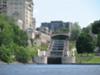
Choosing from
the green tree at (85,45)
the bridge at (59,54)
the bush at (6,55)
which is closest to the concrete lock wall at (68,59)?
the bridge at (59,54)

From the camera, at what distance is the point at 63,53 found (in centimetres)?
18638

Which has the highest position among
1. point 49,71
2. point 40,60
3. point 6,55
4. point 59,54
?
point 6,55

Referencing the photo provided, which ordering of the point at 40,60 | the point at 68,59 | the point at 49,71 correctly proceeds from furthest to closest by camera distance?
the point at 68,59 → the point at 40,60 → the point at 49,71

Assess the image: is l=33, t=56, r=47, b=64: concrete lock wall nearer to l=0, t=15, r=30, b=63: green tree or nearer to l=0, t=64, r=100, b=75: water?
l=0, t=15, r=30, b=63: green tree

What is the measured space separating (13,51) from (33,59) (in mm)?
8329

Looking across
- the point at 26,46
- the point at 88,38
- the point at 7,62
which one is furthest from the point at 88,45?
the point at 7,62

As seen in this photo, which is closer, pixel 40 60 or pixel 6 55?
pixel 6 55

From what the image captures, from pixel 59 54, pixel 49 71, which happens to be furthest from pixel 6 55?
pixel 49 71

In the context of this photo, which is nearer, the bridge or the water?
the water

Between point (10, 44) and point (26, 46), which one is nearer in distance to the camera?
point (10, 44)

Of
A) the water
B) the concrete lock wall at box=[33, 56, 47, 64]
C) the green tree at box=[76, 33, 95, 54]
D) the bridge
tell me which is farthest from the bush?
the water

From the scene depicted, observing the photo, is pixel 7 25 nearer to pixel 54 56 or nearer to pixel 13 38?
pixel 13 38

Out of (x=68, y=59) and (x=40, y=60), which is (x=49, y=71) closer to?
(x=40, y=60)

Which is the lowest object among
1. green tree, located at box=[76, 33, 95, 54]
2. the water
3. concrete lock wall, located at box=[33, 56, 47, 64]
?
concrete lock wall, located at box=[33, 56, 47, 64]
